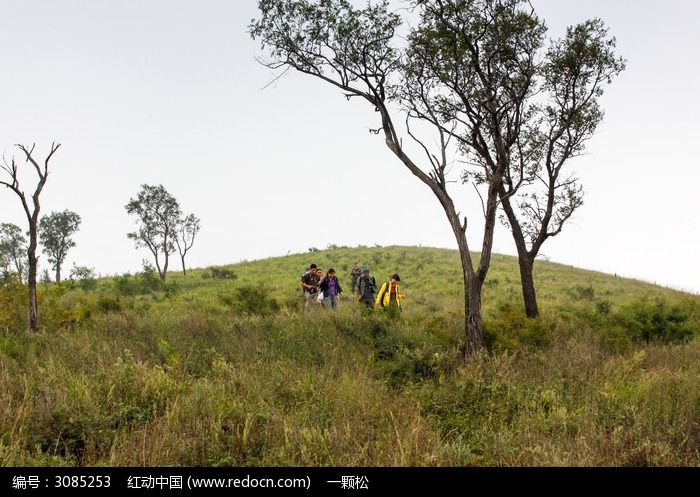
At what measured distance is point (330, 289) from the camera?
56.9 feet

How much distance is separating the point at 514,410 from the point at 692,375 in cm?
344

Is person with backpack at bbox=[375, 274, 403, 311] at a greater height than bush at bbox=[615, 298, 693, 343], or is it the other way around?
person with backpack at bbox=[375, 274, 403, 311]

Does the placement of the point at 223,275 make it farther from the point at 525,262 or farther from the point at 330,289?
the point at 525,262

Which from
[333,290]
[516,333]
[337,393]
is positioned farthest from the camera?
[333,290]

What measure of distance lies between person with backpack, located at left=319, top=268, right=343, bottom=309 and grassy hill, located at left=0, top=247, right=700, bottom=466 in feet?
14.0

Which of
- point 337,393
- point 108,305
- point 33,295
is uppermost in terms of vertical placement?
point 33,295

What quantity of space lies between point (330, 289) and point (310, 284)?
1209mm

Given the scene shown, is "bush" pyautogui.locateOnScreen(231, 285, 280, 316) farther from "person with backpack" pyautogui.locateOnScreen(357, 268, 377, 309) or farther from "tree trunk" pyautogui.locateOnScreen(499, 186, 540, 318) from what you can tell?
"tree trunk" pyautogui.locateOnScreen(499, 186, 540, 318)

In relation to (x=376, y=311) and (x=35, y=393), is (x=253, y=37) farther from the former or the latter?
(x=35, y=393)

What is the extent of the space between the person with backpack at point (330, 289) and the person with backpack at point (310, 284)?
0.68m

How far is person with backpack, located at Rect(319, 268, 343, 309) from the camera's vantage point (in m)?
17.3

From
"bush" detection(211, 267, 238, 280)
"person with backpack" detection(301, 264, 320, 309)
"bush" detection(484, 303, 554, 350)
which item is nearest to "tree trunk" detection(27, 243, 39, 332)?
"person with backpack" detection(301, 264, 320, 309)

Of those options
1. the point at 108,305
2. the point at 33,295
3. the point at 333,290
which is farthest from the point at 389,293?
the point at 33,295
